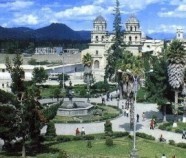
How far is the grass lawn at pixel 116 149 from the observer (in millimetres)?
Result: 38375

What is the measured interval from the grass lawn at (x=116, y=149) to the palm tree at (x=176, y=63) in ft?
29.8

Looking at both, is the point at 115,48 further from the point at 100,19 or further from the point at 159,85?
the point at 159,85

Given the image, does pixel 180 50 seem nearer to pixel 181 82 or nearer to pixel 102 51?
pixel 181 82

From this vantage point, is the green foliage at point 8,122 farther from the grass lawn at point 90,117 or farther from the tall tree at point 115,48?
Answer: the tall tree at point 115,48

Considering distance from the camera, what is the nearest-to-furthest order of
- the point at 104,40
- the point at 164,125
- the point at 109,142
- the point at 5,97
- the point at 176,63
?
the point at 5,97 < the point at 109,142 < the point at 176,63 < the point at 164,125 < the point at 104,40

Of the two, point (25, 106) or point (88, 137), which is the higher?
point (25, 106)

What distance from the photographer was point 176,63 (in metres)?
49.6

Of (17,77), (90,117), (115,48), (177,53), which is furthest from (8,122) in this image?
(115,48)

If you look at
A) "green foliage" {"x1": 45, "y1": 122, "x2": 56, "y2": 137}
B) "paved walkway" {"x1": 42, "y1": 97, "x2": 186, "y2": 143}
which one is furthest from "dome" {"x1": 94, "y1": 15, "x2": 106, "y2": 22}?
"green foliage" {"x1": 45, "y1": 122, "x2": 56, "y2": 137}

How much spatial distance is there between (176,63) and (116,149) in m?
13.6

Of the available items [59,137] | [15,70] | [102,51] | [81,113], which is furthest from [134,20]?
[15,70]

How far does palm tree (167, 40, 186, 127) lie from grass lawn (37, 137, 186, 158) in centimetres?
909

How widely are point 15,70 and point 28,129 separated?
4.33 meters

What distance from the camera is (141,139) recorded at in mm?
44062
